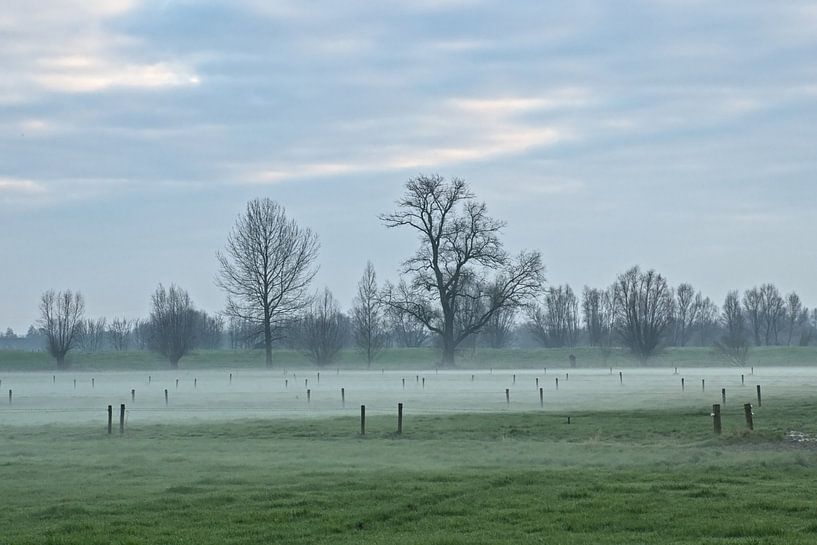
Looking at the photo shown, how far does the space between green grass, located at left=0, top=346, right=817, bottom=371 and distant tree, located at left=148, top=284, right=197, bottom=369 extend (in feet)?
5.89

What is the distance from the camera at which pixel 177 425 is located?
3325cm

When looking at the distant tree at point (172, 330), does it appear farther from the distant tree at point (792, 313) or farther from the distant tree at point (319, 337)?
the distant tree at point (792, 313)

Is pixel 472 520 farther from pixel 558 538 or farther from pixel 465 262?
pixel 465 262

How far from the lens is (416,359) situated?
116 m

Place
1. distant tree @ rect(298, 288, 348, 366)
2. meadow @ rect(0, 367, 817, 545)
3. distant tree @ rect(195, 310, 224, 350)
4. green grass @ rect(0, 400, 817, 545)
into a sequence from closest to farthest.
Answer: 1. green grass @ rect(0, 400, 817, 545)
2. meadow @ rect(0, 367, 817, 545)
3. distant tree @ rect(298, 288, 348, 366)
4. distant tree @ rect(195, 310, 224, 350)

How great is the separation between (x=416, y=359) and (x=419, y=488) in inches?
3989

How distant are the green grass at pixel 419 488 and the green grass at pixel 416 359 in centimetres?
8251

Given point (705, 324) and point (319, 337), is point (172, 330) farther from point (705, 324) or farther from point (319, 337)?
point (705, 324)

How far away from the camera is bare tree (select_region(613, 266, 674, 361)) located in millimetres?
117188

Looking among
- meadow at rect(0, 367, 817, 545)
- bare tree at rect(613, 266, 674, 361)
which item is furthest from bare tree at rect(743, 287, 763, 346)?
meadow at rect(0, 367, 817, 545)

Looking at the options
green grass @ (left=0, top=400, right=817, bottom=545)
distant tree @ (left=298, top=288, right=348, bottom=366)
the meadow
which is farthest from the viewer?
distant tree @ (left=298, top=288, right=348, bottom=366)

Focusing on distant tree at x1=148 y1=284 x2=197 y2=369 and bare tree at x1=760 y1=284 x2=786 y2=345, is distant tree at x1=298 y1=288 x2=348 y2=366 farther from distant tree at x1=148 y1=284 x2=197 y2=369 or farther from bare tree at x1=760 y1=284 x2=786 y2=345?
bare tree at x1=760 y1=284 x2=786 y2=345

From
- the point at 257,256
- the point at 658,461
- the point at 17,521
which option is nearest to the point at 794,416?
the point at 658,461

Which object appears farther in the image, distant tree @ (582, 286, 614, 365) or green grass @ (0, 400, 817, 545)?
distant tree @ (582, 286, 614, 365)
